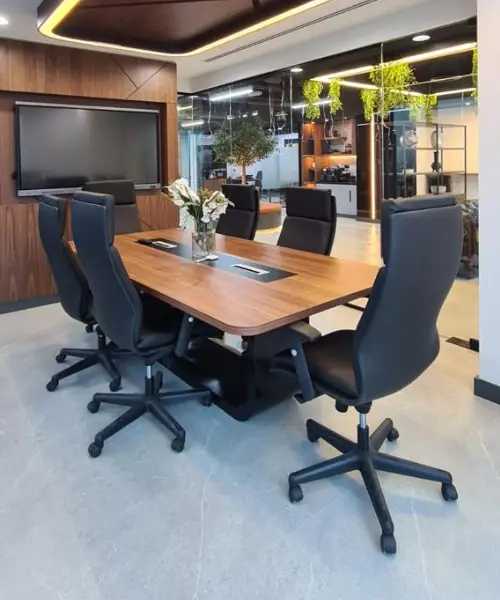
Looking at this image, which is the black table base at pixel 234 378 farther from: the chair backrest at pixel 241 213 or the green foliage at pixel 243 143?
the green foliage at pixel 243 143

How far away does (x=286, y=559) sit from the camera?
1792mm

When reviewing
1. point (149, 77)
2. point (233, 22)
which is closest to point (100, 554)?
point (233, 22)

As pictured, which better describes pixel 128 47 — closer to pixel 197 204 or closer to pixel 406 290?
pixel 197 204

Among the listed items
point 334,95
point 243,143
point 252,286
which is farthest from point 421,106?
point 252,286

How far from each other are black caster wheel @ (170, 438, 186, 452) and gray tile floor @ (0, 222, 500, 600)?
0.04 metres

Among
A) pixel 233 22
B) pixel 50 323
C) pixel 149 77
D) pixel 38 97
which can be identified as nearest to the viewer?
pixel 233 22

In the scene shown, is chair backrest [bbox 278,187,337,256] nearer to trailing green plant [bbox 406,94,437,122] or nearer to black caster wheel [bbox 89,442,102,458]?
trailing green plant [bbox 406,94,437,122]

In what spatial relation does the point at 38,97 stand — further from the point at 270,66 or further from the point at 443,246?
the point at 443,246

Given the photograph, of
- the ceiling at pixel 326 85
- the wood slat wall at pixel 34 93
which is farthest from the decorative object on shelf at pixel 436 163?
the wood slat wall at pixel 34 93

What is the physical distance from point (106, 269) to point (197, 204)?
1070mm

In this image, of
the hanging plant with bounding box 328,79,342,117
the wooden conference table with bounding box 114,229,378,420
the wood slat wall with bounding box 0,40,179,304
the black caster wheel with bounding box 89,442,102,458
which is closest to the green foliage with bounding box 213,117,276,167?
the hanging plant with bounding box 328,79,342,117

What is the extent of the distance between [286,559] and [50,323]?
138 inches

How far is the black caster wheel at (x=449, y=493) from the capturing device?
6.82ft

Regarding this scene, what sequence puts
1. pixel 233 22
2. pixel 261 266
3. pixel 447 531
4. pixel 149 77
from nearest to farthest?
pixel 447 531
pixel 261 266
pixel 233 22
pixel 149 77
